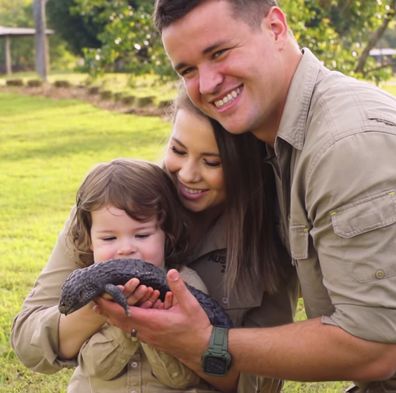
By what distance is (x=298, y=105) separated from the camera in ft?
8.52

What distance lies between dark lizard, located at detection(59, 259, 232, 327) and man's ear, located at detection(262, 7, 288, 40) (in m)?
0.90

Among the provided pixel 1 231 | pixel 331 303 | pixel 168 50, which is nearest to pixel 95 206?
pixel 168 50

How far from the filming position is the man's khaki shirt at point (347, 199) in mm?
2285

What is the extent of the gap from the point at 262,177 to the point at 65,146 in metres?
10.1

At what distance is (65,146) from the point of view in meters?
12.8

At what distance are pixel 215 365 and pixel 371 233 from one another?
27.1 inches

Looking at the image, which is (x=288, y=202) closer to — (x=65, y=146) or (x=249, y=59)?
(x=249, y=59)

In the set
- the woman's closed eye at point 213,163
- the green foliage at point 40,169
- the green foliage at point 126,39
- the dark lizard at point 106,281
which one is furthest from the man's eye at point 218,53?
the green foliage at point 126,39

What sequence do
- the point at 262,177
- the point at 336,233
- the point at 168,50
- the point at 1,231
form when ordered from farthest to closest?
the point at 1,231, the point at 262,177, the point at 168,50, the point at 336,233

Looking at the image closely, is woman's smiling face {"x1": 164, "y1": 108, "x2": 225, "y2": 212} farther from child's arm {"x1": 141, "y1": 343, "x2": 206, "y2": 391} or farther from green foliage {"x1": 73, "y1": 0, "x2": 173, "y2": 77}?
green foliage {"x1": 73, "y1": 0, "x2": 173, "y2": 77}

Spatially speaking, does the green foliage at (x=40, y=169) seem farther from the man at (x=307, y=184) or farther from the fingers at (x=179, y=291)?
the fingers at (x=179, y=291)

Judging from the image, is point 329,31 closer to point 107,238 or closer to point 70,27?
point 107,238

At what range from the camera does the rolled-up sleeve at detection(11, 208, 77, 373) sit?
2846mm

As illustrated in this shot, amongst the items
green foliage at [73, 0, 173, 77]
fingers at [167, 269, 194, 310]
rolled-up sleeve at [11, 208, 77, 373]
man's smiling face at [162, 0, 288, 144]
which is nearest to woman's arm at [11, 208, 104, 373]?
rolled-up sleeve at [11, 208, 77, 373]
